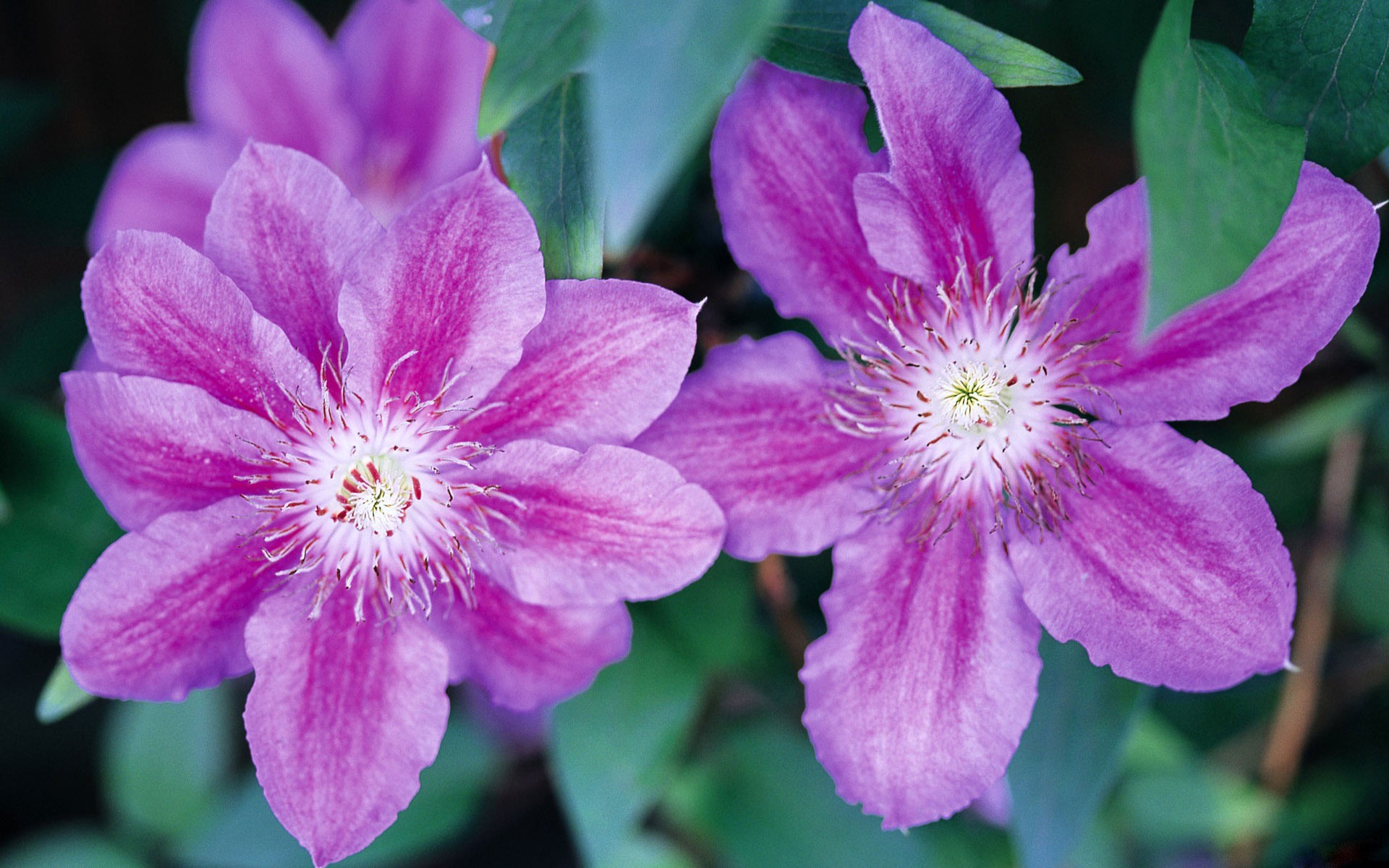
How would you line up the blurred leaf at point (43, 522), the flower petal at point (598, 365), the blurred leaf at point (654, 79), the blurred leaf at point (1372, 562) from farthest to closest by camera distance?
the blurred leaf at point (1372, 562), the blurred leaf at point (43, 522), the flower petal at point (598, 365), the blurred leaf at point (654, 79)

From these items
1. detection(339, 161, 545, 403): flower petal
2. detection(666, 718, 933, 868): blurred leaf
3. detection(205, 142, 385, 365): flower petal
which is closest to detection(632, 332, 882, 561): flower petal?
detection(339, 161, 545, 403): flower petal

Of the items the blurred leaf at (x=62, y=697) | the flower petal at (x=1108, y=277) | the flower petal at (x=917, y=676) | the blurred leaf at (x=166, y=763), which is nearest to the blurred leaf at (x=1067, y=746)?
the flower petal at (x=917, y=676)

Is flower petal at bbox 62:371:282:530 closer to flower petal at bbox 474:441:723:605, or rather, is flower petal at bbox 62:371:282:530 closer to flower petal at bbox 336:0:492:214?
flower petal at bbox 474:441:723:605

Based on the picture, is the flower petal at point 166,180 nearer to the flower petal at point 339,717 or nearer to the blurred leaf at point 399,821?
the flower petal at point 339,717

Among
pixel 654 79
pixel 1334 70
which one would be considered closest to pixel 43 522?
pixel 654 79

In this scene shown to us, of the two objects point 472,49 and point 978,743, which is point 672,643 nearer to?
point 978,743

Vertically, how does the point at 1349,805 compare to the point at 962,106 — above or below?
below

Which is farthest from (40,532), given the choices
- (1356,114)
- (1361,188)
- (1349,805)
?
(1349,805)
